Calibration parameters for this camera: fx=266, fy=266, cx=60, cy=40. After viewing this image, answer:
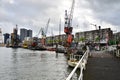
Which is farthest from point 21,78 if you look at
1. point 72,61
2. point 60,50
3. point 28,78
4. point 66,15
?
point 66,15

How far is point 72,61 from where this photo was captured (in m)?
48.5

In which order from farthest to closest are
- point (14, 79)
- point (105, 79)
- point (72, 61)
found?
point (72, 61) → point (14, 79) → point (105, 79)

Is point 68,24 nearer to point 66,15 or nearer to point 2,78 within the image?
point 66,15

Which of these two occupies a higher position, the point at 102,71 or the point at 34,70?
the point at 102,71

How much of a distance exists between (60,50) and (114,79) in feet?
414

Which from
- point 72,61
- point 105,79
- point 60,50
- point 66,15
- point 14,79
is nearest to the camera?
point 105,79

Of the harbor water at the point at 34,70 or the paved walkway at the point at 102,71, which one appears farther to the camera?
the harbor water at the point at 34,70

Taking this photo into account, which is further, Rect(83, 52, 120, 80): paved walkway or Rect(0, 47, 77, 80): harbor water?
Rect(0, 47, 77, 80): harbor water

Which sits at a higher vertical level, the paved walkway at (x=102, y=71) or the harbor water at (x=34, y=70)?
the paved walkway at (x=102, y=71)

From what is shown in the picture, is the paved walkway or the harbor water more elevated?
the paved walkway

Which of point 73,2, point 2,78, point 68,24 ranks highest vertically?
point 73,2

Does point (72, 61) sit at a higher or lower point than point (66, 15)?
lower

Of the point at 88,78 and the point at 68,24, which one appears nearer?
the point at 88,78

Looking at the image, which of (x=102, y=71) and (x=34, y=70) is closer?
(x=102, y=71)
